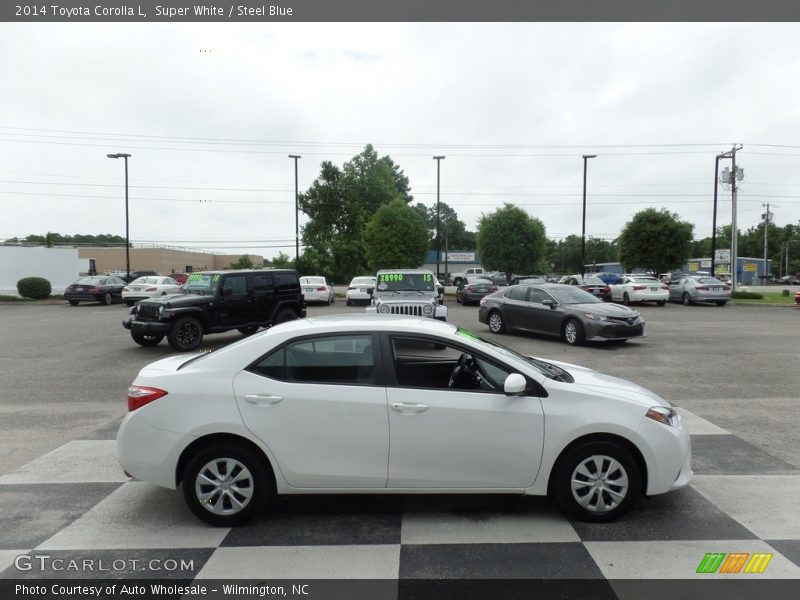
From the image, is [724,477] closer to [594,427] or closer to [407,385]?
[594,427]

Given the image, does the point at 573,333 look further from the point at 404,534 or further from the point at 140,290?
the point at 140,290

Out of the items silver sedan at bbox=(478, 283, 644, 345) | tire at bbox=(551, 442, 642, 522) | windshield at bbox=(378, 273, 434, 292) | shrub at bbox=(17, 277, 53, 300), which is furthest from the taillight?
shrub at bbox=(17, 277, 53, 300)

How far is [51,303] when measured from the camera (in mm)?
33312

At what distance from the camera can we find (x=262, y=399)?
4219 millimetres

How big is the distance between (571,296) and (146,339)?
11125 mm

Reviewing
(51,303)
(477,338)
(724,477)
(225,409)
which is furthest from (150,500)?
(51,303)

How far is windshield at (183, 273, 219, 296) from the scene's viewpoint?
→ 14.4m

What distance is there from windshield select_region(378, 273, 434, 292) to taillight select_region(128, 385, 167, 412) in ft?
36.3

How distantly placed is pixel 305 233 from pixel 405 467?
211 feet

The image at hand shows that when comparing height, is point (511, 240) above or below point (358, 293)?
above

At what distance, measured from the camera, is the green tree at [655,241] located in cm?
4053

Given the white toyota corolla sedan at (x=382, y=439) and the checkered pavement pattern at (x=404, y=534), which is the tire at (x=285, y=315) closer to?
the checkered pavement pattern at (x=404, y=534)

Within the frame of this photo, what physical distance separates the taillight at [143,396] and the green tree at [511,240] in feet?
121

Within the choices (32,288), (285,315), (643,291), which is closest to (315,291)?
(285,315)
